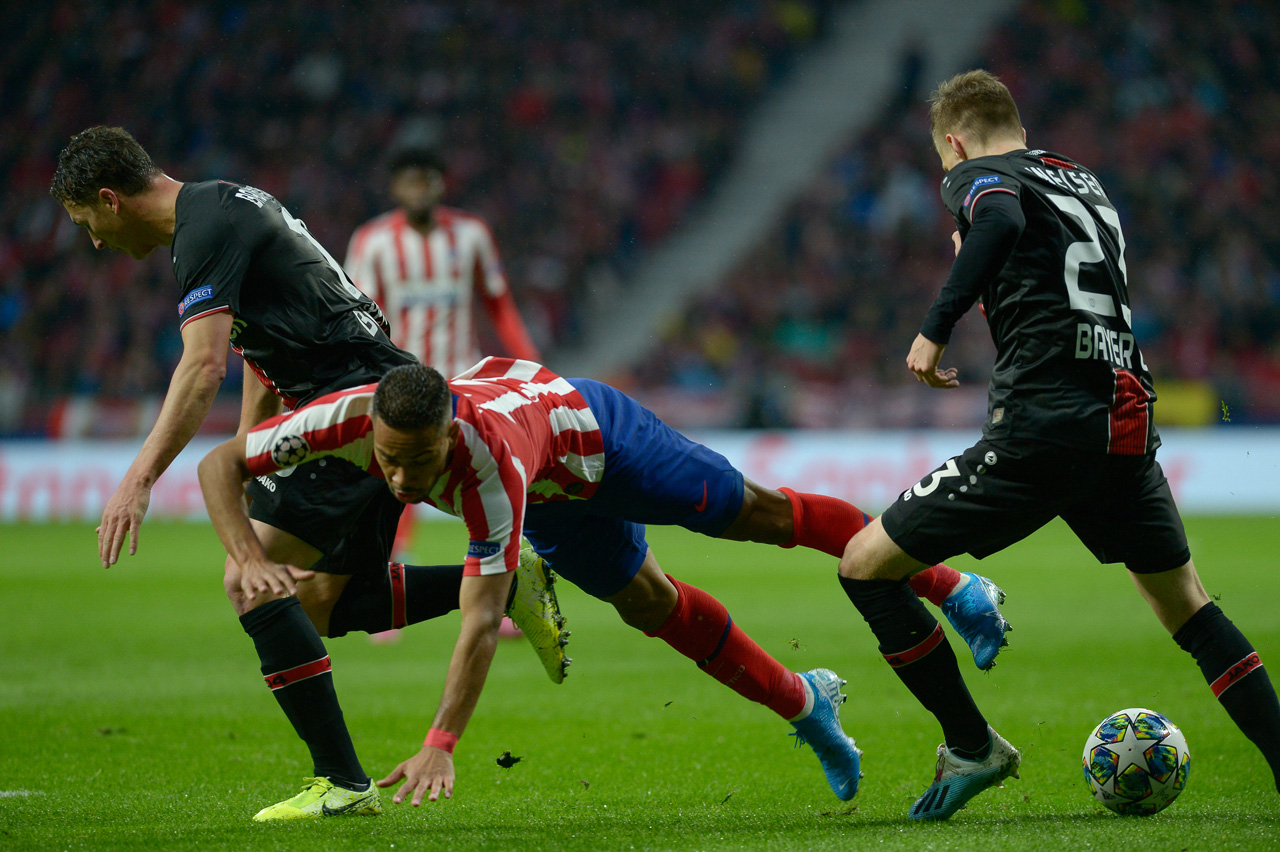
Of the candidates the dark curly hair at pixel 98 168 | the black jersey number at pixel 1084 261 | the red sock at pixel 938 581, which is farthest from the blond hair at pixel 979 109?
the dark curly hair at pixel 98 168

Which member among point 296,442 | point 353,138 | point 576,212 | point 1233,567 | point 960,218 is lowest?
point 1233,567

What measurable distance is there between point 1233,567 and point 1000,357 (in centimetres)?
779

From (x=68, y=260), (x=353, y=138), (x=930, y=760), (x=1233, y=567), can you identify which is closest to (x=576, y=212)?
(x=353, y=138)

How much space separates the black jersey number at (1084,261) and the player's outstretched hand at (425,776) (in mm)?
2013

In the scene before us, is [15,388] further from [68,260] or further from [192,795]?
[192,795]

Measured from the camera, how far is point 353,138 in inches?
835

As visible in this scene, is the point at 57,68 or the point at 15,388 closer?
the point at 15,388

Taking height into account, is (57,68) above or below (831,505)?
above

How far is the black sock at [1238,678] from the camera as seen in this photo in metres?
3.66

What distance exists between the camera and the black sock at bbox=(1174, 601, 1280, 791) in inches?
144

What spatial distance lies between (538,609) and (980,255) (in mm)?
1921

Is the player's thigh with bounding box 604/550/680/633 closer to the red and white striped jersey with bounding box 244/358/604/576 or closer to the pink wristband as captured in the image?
the red and white striped jersey with bounding box 244/358/604/576

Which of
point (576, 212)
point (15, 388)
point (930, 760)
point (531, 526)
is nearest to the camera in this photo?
point (531, 526)

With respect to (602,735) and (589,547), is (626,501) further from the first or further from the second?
(602,735)
